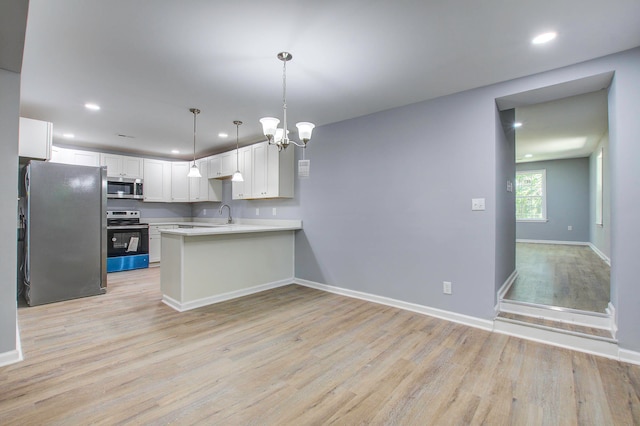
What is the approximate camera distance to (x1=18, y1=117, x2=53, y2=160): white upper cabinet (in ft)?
Answer: 11.5

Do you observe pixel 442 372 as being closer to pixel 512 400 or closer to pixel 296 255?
pixel 512 400

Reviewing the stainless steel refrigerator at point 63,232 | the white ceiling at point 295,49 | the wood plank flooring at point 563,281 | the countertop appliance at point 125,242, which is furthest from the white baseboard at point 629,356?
the countertop appliance at point 125,242

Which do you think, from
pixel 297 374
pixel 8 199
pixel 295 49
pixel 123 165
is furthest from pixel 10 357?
pixel 123 165

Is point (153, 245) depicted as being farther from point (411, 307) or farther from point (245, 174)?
point (411, 307)

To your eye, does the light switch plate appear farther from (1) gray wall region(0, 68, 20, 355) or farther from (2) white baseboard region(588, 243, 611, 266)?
(2) white baseboard region(588, 243, 611, 266)

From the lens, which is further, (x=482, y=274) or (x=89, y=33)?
(x=482, y=274)

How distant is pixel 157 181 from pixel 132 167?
1.73 ft

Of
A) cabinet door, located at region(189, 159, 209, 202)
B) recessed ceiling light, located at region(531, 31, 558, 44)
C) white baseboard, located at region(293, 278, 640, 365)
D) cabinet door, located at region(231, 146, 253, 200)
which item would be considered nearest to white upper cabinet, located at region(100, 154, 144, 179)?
cabinet door, located at region(189, 159, 209, 202)

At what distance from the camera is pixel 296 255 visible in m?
4.71

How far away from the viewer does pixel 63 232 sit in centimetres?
374

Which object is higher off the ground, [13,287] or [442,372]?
[13,287]

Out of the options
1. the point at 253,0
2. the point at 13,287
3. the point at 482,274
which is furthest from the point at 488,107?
the point at 13,287

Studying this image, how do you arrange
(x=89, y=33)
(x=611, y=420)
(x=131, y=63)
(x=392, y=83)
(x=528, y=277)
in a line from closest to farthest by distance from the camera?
1. (x=611, y=420)
2. (x=89, y=33)
3. (x=131, y=63)
4. (x=392, y=83)
5. (x=528, y=277)

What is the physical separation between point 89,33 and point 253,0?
130 cm
